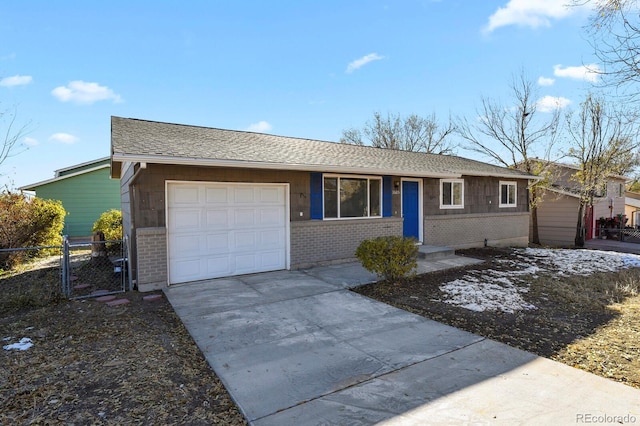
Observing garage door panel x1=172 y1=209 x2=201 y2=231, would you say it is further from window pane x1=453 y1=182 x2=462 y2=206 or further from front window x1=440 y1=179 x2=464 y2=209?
window pane x1=453 y1=182 x2=462 y2=206

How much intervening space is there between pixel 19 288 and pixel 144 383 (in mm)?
6257

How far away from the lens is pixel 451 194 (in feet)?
41.0

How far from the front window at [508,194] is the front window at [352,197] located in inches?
280

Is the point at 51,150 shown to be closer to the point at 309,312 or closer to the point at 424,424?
the point at 309,312

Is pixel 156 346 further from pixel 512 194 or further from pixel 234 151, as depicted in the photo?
pixel 512 194

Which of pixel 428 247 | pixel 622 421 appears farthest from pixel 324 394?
pixel 428 247

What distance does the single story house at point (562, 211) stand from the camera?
17.5 m

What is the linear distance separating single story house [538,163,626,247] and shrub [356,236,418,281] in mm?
14051

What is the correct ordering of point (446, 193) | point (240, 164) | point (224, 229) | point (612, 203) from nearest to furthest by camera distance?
point (240, 164) < point (224, 229) < point (446, 193) < point (612, 203)

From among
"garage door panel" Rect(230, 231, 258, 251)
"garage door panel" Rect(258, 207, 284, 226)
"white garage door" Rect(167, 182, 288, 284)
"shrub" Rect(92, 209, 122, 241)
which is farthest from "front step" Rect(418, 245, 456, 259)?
"shrub" Rect(92, 209, 122, 241)

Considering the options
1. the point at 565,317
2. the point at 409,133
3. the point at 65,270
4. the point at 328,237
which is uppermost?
the point at 409,133

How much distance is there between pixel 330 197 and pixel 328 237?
110 centimetres

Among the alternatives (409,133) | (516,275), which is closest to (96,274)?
(516,275)

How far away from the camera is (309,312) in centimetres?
555
